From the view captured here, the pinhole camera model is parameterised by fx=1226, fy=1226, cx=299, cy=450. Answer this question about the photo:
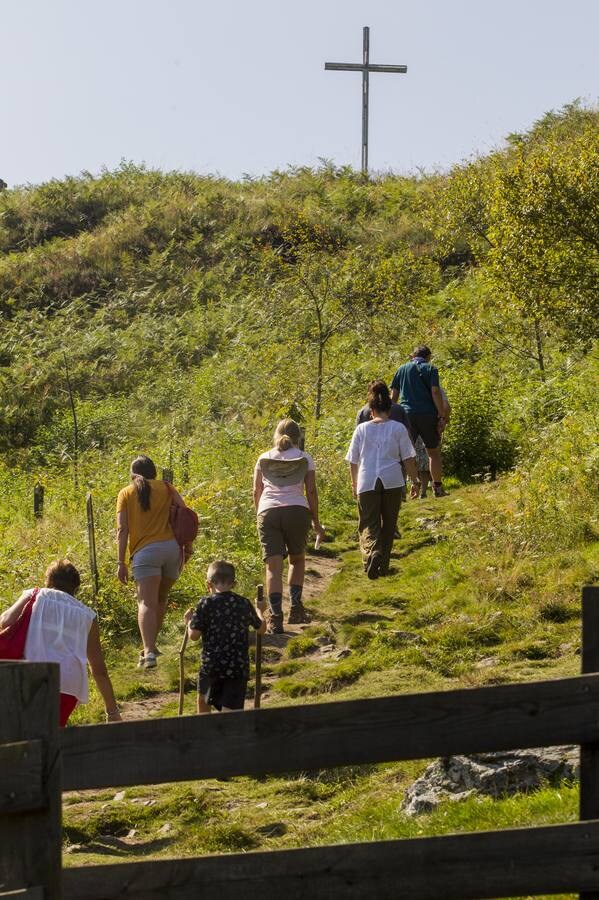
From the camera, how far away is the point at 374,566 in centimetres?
1153

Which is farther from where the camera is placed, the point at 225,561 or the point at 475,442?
the point at 475,442

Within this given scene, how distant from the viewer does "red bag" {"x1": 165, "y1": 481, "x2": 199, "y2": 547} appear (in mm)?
9547

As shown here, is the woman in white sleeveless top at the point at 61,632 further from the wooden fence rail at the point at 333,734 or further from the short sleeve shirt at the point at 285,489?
the short sleeve shirt at the point at 285,489

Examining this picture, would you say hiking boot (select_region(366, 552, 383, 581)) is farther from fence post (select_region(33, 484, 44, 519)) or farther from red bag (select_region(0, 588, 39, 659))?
fence post (select_region(33, 484, 44, 519))

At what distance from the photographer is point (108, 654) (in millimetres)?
10742

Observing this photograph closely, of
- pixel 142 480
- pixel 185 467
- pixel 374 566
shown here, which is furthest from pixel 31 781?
pixel 185 467

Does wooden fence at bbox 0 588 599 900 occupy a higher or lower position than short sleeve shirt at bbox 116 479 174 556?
lower

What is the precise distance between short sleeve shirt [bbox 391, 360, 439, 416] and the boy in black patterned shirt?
22.0ft

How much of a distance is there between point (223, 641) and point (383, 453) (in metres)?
4.00

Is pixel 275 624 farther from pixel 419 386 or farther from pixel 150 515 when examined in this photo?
→ pixel 419 386

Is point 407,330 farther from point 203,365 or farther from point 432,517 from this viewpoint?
point 432,517

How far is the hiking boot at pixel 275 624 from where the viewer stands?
33.3ft

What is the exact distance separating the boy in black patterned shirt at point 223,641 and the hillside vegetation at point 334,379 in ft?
2.96

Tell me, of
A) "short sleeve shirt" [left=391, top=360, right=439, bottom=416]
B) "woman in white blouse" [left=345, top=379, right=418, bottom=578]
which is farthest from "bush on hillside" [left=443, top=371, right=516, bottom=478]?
"woman in white blouse" [left=345, top=379, right=418, bottom=578]
